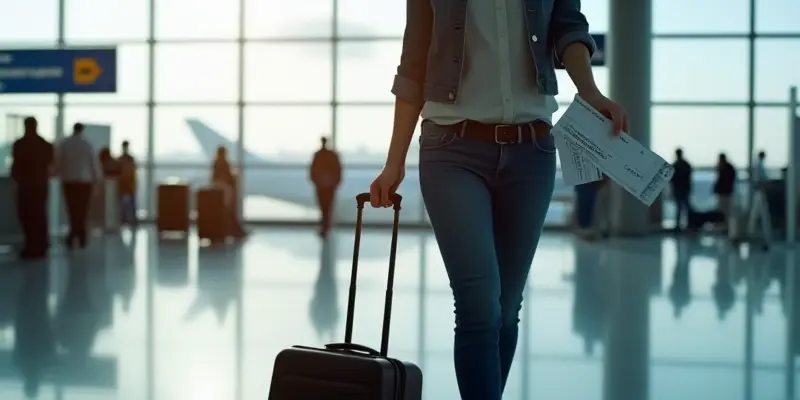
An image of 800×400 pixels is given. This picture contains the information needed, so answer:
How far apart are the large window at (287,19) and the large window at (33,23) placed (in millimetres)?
3680

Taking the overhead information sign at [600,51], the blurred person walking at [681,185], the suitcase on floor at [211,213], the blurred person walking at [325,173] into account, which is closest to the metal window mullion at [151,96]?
the blurred person walking at [325,173]

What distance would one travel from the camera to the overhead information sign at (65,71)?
43.4ft

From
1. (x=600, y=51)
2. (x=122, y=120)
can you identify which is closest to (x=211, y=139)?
(x=122, y=120)

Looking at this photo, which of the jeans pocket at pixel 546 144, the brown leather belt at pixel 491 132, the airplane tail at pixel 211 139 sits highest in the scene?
the airplane tail at pixel 211 139

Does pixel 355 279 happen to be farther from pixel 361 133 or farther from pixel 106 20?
pixel 106 20

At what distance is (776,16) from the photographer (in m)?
16.2

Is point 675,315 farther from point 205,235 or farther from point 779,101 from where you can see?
point 779,101

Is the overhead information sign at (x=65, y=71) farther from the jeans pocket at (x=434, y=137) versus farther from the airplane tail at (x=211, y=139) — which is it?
the jeans pocket at (x=434, y=137)

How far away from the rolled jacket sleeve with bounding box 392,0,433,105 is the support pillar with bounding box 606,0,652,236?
12947 millimetres

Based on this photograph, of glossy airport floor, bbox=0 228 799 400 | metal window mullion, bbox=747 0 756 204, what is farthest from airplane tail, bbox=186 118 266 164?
metal window mullion, bbox=747 0 756 204

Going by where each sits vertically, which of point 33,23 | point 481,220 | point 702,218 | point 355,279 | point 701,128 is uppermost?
point 33,23

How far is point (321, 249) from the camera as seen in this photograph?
11.5 metres

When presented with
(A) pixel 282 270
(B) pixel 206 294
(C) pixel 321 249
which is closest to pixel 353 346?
(B) pixel 206 294

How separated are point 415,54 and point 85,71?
11.8 m
